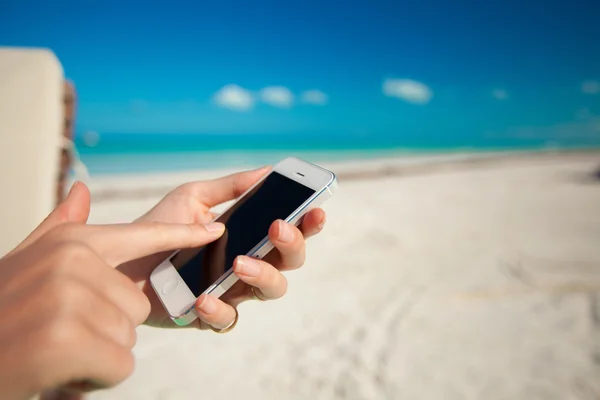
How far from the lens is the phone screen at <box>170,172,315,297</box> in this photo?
1.39m

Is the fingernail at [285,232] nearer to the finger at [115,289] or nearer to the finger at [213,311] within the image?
the finger at [213,311]

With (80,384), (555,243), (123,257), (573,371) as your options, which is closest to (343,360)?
(573,371)

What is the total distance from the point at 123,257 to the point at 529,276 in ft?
10.8

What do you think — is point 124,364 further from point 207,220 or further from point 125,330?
point 207,220

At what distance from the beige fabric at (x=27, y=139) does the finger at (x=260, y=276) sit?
121cm

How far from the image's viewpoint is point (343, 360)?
7.77 ft

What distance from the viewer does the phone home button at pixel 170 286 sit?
143cm

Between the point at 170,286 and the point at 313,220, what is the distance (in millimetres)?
557

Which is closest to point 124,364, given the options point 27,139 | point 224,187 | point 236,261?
point 236,261

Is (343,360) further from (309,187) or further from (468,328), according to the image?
(309,187)

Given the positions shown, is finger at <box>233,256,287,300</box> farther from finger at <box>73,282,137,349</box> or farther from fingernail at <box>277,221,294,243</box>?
finger at <box>73,282,137,349</box>

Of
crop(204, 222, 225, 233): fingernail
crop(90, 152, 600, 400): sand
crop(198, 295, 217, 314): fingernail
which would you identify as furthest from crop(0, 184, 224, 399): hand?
crop(90, 152, 600, 400): sand

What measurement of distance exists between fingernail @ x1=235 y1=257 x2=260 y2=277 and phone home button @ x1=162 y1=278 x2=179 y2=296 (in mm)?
307

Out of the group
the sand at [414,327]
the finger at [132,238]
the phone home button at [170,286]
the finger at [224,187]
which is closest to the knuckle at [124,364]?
the finger at [132,238]
